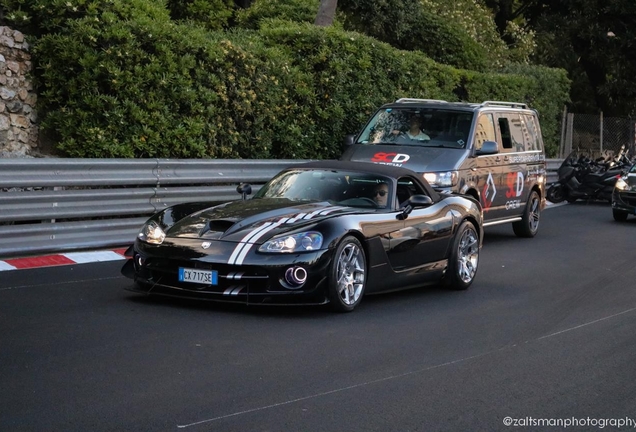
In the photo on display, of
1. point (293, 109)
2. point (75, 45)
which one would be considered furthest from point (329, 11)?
point (75, 45)

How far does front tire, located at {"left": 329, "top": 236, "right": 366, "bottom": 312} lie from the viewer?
866 centimetres

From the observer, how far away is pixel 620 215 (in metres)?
19.7

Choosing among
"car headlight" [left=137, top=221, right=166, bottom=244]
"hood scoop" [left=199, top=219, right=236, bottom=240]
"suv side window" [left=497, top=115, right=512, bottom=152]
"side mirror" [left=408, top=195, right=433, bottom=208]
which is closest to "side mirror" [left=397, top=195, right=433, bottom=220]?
"side mirror" [left=408, top=195, right=433, bottom=208]

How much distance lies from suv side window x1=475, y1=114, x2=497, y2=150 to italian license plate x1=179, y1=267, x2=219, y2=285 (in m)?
7.20

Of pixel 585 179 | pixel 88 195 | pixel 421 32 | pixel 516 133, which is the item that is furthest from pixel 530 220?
pixel 421 32

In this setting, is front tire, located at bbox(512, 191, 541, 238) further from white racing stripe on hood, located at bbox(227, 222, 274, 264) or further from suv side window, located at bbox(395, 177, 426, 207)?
white racing stripe on hood, located at bbox(227, 222, 274, 264)

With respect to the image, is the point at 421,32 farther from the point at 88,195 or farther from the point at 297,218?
the point at 297,218

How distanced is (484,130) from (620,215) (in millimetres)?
5701

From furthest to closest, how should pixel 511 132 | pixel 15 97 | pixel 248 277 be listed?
pixel 511 132, pixel 15 97, pixel 248 277

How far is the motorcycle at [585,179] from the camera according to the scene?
2362cm

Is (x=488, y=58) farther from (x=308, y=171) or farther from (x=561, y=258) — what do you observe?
(x=308, y=171)

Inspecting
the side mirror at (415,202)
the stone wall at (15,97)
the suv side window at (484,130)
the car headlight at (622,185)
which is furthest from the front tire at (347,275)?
the car headlight at (622,185)

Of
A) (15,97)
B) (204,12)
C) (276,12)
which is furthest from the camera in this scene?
(204,12)

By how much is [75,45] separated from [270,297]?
656 centimetres
